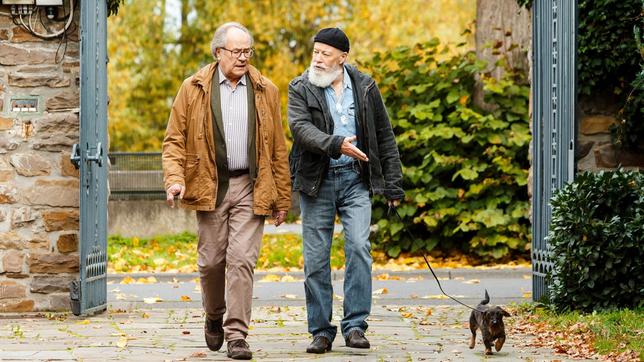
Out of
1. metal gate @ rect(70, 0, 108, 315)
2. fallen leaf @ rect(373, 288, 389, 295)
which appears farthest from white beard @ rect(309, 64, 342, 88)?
fallen leaf @ rect(373, 288, 389, 295)

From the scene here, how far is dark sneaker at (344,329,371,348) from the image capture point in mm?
7855

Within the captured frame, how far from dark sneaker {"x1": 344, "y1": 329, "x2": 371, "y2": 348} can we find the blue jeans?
0.05 m

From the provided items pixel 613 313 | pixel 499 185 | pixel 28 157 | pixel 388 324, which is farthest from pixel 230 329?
pixel 499 185

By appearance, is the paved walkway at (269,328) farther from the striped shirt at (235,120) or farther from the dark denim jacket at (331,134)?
the striped shirt at (235,120)

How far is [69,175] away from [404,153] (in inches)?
238

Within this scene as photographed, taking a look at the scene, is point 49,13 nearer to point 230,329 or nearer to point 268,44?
point 230,329

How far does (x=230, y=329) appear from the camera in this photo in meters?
7.62

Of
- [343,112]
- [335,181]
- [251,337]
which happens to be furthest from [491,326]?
[251,337]

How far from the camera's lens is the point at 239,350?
7504 millimetres

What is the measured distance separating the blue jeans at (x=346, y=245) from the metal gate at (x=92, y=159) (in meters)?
2.67

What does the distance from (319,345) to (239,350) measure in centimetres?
52

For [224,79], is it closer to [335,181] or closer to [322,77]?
[322,77]

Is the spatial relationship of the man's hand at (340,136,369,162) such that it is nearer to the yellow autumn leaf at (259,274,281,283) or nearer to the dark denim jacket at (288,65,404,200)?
the dark denim jacket at (288,65,404,200)

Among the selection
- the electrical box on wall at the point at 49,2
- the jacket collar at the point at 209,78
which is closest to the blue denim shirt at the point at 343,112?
the jacket collar at the point at 209,78
